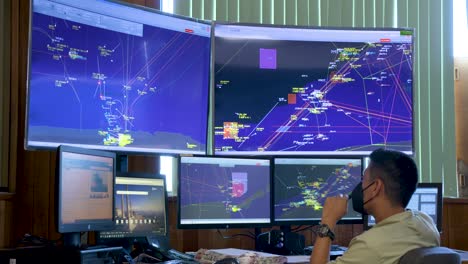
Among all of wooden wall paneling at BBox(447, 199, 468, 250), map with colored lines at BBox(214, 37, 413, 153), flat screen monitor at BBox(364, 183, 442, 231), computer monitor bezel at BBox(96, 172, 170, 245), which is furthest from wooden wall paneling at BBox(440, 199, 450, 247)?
computer monitor bezel at BBox(96, 172, 170, 245)

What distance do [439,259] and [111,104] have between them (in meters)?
1.55

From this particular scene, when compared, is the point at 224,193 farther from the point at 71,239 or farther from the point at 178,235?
the point at 71,239

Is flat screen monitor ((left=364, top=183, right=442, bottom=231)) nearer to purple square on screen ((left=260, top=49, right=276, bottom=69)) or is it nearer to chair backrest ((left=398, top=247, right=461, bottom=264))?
purple square on screen ((left=260, top=49, right=276, bottom=69))

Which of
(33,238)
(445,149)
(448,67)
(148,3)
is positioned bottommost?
(33,238)

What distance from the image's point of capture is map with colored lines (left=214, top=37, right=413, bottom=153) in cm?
316

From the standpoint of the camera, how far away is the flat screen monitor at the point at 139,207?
260 cm

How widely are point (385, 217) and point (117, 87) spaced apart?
128 centimetres

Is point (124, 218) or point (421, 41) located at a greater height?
point (421, 41)

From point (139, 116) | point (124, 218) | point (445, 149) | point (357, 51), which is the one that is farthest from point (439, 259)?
point (445, 149)

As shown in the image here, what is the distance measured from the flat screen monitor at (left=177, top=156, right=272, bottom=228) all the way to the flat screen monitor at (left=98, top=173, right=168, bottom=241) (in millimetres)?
138

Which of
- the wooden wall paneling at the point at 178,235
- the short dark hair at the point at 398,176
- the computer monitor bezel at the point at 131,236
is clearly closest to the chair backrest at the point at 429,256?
the short dark hair at the point at 398,176

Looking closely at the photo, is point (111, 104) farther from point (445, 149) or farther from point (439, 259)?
point (445, 149)

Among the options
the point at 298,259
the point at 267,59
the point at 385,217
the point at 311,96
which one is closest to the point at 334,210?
the point at 385,217

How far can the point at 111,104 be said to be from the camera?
2.72 meters
